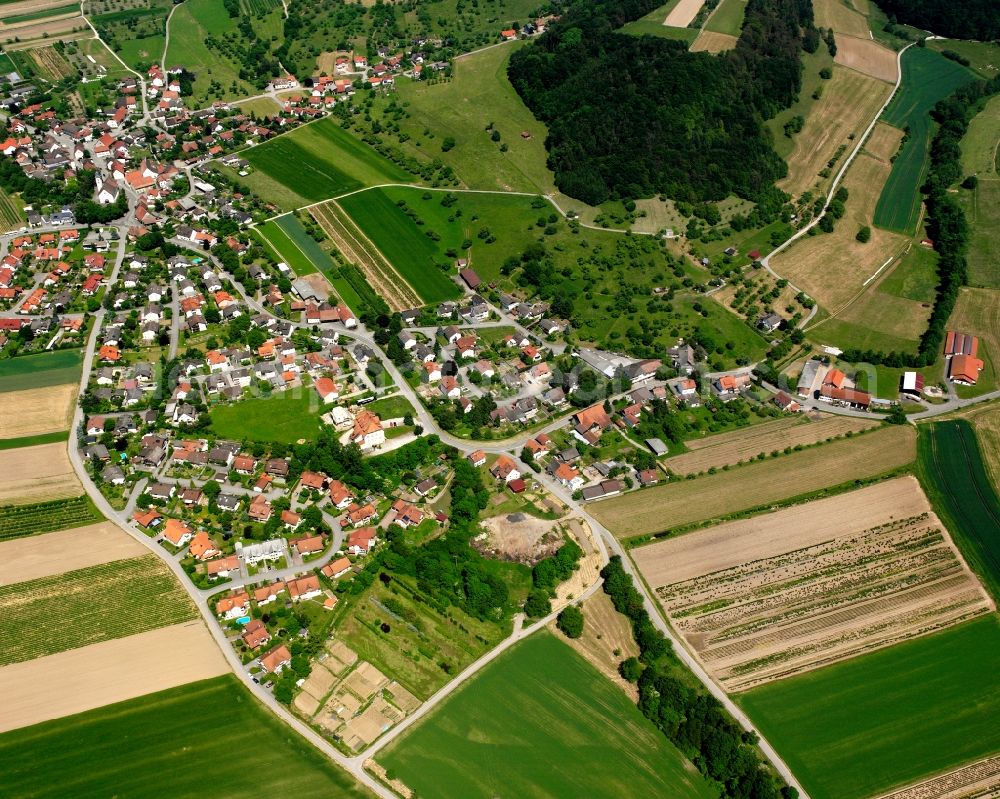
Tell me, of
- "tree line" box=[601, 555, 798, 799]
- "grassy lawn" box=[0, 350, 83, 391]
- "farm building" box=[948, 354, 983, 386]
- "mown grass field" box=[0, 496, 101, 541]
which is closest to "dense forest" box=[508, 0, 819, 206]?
"farm building" box=[948, 354, 983, 386]

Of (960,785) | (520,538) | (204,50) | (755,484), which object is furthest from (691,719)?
(204,50)

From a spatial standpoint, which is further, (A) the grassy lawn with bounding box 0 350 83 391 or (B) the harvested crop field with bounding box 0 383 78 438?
(A) the grassy lawn with bounding box 0 350 83 391

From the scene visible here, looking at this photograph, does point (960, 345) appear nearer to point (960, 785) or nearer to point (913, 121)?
point (960, 785)

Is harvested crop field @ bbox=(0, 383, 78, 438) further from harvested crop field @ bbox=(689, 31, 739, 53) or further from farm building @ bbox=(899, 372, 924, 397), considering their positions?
harvested crop field @ bbox=(689, 31, 739, 53)

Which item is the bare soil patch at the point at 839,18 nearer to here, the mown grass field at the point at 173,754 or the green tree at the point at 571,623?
the green tree at the point at 571,623

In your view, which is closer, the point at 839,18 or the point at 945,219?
the point at 945,219
